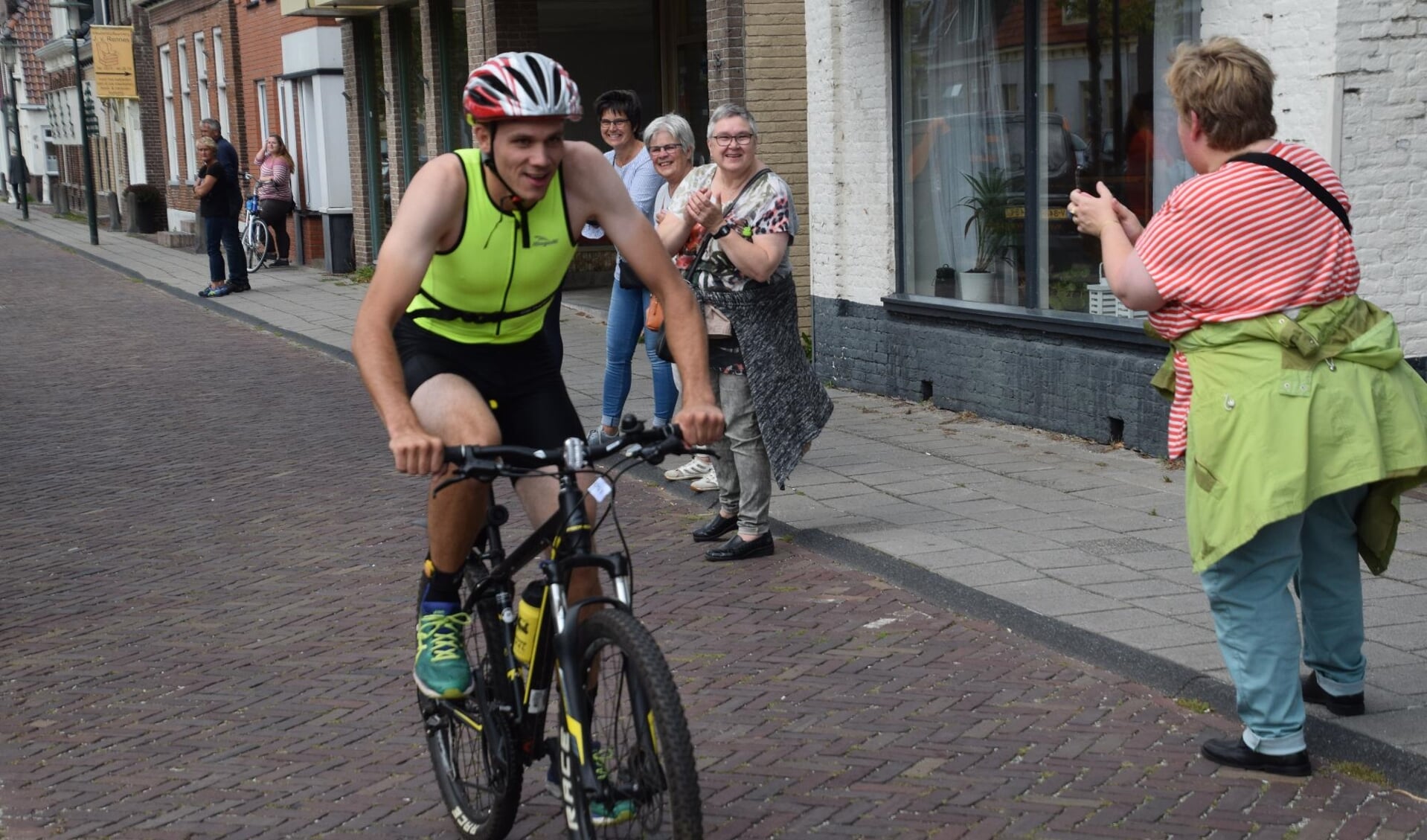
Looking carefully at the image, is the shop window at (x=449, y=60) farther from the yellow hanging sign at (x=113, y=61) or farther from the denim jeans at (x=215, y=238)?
the yellow hanging sign at (x=113, y=61)

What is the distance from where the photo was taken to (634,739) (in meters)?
3.38

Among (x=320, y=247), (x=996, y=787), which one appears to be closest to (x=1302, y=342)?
(x=996, y=787)

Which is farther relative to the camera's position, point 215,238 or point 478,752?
point 215,238

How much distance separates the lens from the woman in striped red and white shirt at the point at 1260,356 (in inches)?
163

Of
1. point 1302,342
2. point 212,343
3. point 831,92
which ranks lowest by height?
point 212,343

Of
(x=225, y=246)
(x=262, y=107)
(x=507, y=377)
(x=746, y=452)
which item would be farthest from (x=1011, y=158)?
(x=262, y=107)

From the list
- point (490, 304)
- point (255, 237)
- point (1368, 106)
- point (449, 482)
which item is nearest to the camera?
point (449, 482)

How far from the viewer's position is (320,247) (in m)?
25.8

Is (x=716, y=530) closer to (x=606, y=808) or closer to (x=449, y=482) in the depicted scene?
(x=449, y=482)

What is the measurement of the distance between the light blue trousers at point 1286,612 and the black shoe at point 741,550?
9.38 feet

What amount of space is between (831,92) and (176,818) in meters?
8.69

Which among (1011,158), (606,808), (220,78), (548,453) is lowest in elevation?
(606,808)

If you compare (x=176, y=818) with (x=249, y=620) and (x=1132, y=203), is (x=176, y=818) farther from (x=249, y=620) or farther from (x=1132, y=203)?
(x=1132, y=203)

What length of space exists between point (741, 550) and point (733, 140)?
5.62 feet
